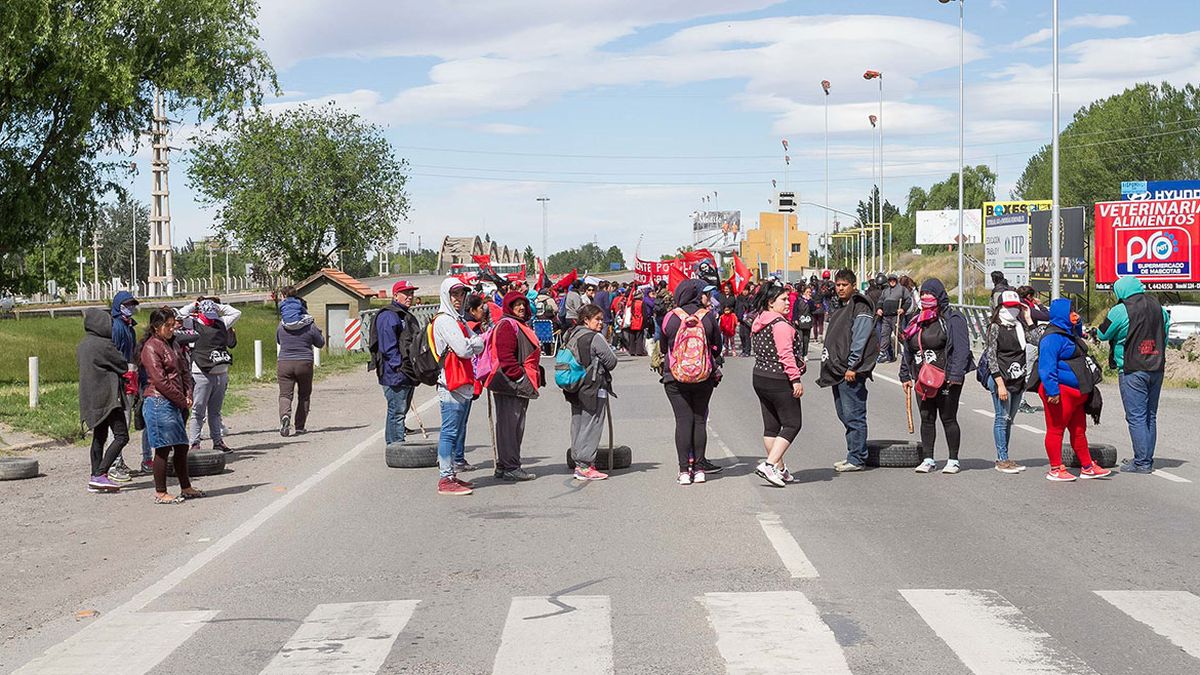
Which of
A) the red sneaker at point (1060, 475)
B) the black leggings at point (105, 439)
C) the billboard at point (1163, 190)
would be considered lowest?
the red sneaker at point (1060, 475)

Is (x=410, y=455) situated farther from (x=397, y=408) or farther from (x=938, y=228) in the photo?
(x=938, y=228)

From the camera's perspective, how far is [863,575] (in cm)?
797

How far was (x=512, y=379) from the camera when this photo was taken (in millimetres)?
12086

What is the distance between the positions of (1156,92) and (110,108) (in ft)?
247

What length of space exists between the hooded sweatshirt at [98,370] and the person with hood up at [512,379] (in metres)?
3.29

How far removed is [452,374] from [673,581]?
4394mm

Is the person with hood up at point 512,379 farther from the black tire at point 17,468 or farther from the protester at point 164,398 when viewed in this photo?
the black tire at point 17,468

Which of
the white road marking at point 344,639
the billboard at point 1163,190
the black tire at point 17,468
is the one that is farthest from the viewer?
the billboard at point 1163,190

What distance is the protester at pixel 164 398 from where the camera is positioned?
11.4 m

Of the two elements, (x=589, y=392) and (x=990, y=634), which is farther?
(x=589, y=392)

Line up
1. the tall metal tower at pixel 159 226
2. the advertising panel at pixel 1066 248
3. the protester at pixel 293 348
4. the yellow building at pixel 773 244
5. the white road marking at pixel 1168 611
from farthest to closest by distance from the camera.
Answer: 1. the yellow building at pixel 773 244
2. the tall metal tower at pixel 159 226
3. the advertising panel at pixel 1066 248
4. the protester at pixel 293 348
5. the white road marking at pixel 1168 611

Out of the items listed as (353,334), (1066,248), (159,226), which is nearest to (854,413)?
(353,334)

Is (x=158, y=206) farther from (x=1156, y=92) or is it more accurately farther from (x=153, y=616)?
(x=153, y=616)

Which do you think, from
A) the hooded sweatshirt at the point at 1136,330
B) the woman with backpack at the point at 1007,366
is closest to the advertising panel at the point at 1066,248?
the hooded sweatshirt at the point at 1136,330
